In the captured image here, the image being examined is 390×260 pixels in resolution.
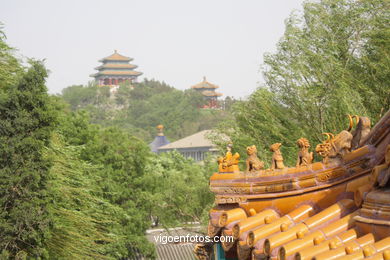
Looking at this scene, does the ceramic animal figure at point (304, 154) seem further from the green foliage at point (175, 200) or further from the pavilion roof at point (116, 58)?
the pavilion roof at point (116, 58)

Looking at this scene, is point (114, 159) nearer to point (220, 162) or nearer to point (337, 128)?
point (337, 128)

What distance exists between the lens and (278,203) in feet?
20.4

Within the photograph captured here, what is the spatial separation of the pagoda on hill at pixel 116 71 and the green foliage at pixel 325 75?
102 meters

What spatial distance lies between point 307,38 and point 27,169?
6334 millimetres

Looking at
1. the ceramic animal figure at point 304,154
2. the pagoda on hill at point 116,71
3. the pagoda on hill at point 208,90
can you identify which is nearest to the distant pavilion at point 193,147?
the pagoda on hill at point 208,90

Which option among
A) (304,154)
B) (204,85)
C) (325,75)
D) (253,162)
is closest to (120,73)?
(204,85)

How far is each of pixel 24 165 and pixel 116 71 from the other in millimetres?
108084

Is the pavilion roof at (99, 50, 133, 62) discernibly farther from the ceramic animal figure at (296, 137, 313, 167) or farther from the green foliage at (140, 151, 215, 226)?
the ceramic animal figure at (296, 137, 313, 167)

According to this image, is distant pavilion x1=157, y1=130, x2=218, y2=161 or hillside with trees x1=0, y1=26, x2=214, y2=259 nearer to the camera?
hillside with trees x1=0, y1=26, x2=214, y2=259

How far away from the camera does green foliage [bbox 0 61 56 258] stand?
10.9 metres

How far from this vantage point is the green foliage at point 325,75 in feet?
41.6

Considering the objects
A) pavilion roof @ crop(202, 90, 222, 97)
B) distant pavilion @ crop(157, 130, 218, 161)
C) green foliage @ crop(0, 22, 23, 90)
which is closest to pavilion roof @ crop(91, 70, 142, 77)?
pavilion roof @ crop(202, 90, 222, 97)

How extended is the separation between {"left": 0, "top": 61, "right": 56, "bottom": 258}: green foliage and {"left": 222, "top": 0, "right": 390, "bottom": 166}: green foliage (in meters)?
4.92

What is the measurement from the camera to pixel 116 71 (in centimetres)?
11806
